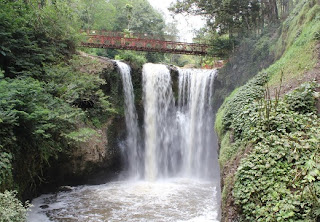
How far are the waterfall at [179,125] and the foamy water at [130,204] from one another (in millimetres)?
2258

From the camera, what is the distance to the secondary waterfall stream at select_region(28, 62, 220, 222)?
33.1ft

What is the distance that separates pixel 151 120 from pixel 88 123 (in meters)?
3.83

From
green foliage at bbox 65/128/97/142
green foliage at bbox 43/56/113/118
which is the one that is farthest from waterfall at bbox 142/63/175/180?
green foliage at bbox 65/128/97/142

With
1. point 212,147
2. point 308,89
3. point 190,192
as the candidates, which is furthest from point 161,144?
point 308,89

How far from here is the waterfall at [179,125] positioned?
1380 cm

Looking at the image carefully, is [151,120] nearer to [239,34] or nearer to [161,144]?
[161,144]

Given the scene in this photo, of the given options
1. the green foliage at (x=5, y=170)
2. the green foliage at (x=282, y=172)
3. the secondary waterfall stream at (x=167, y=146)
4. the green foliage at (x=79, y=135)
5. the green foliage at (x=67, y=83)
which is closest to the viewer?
the green foliage at (x=282, y=172)

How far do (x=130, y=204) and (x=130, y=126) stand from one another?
554 centimetres

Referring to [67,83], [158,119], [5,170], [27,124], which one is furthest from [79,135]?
[158,119]

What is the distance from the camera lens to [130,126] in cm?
1378

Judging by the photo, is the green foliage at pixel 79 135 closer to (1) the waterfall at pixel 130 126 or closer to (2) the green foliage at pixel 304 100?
(1) the waterfall at pixel 130 126

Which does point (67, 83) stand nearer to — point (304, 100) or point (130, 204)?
point (130, 204)

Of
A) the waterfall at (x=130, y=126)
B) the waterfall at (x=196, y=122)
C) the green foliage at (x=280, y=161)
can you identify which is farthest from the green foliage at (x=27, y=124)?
the waterfall at (x=196, y=122)

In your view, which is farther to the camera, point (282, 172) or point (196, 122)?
point (196, 122)
